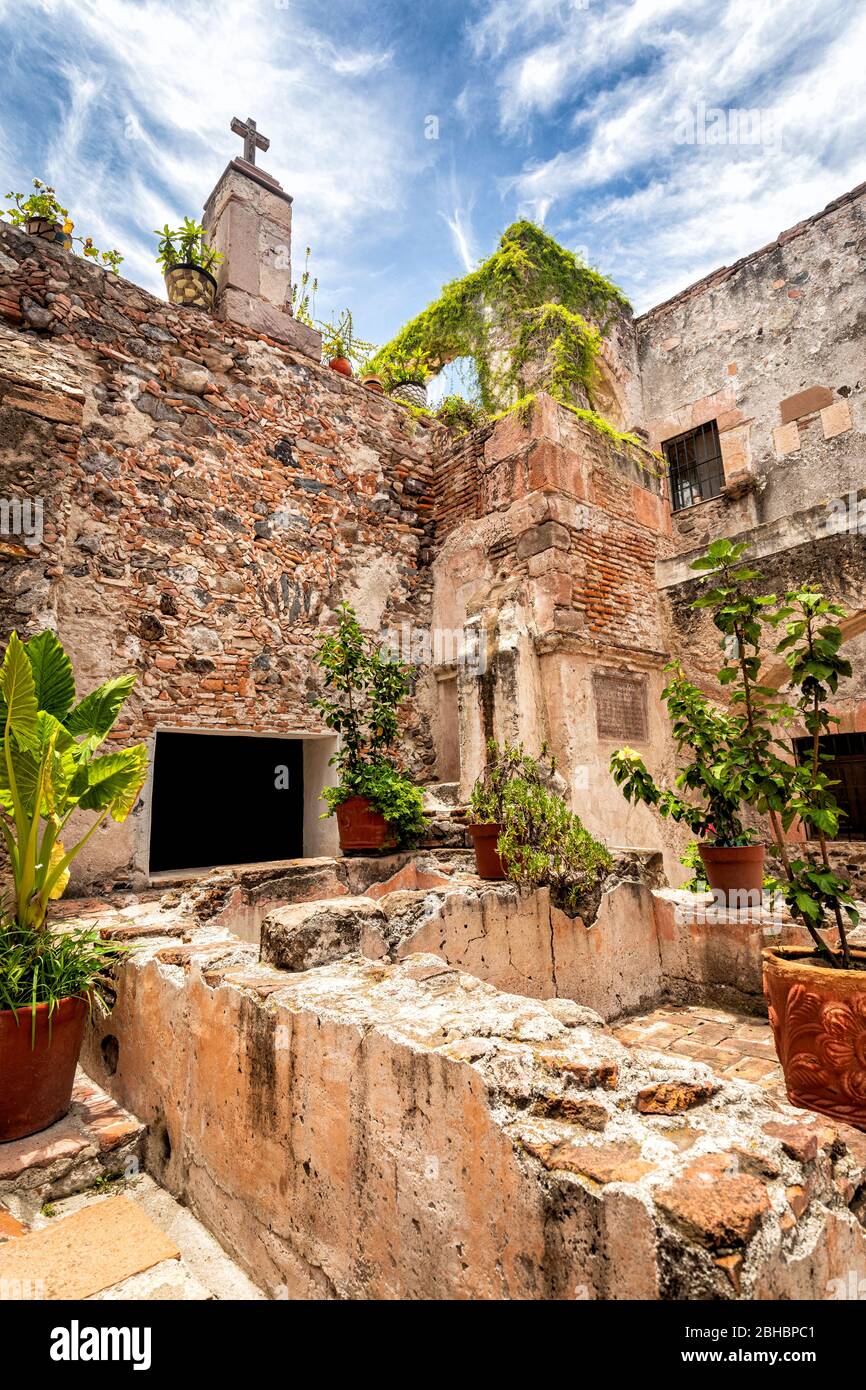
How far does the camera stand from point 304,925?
95.6 inches

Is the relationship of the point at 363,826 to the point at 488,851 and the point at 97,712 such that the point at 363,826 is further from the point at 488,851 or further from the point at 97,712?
the point at 97,712

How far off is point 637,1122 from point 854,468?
37.7 feet

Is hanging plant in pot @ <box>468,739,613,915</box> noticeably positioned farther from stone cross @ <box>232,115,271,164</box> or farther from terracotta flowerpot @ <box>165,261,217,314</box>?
stone cross @ <box>232,115,271,164</box>

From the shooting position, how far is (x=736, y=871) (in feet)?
12.8

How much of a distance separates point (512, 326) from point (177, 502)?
525cm

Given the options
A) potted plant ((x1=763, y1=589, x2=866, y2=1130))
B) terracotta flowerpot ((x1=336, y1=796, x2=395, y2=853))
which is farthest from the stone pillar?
potted plant ((x1=763, y1=589, x2=866, y2=1130))

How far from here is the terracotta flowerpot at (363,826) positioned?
5.14 m

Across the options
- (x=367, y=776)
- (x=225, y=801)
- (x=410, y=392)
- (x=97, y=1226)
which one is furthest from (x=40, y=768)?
(x=410, y=392)

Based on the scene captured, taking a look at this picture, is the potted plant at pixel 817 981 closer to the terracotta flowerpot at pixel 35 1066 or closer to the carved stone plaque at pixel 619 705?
the terracotta flowerpot at pixel 35 1066

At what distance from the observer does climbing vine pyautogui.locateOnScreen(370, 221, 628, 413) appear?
8.02 metres

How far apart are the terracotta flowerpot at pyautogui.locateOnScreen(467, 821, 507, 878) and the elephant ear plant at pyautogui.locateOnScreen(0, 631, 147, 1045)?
7.40ft

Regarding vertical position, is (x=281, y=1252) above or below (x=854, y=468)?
below

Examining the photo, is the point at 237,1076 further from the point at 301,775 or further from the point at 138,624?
the point at 301,775

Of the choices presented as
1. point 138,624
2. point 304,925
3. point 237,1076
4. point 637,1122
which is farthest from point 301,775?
point 637,1122
